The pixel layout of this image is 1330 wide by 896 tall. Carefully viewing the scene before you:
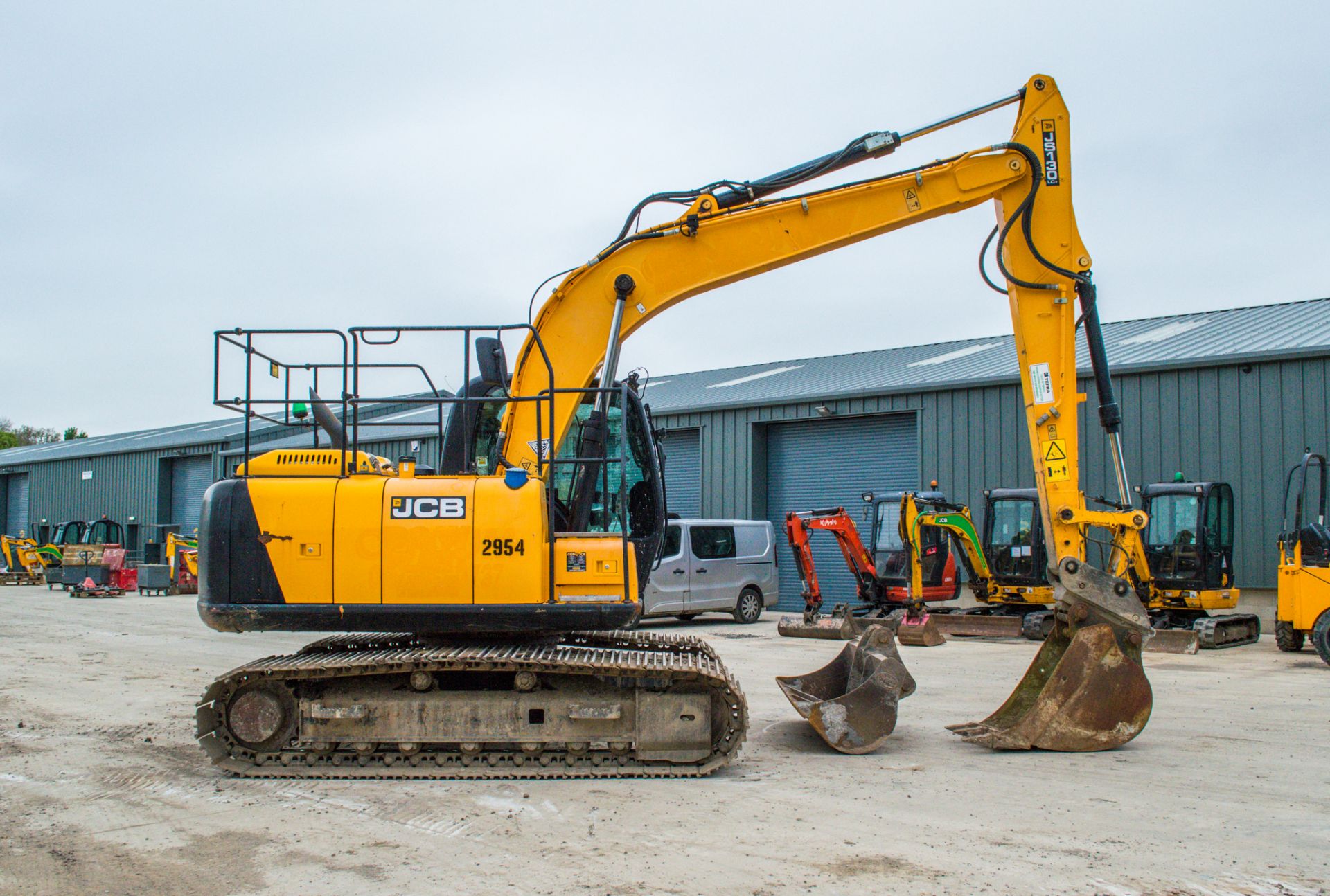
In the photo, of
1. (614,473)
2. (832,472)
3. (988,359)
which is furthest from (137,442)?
(614,473)

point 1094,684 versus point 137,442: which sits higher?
point 137,442

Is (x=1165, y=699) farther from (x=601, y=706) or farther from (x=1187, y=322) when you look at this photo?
(x=1187, y=322)

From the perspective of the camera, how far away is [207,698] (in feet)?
22.2

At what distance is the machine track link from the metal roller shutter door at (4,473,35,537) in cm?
4805

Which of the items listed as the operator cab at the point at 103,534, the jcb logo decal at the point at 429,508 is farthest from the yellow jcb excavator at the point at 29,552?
the jcb logo decal at the point at 429,508

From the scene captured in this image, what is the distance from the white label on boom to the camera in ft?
26.7

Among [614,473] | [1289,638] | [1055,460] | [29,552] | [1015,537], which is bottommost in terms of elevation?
[1289,638]

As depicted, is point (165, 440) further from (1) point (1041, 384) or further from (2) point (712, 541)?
(1) point (1041, 384)

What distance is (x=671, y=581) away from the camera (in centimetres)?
1925

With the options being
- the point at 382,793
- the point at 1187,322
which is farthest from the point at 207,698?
the point at 1187,322

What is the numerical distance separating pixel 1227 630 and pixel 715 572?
8421mm

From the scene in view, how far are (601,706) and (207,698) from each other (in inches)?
97.7

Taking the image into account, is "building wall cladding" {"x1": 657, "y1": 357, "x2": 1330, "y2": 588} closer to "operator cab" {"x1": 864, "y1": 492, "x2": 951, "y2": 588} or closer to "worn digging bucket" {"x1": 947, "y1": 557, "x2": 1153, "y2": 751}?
"operator cab" {"x1": 864, "y1": 492, "x2": 951, "y2": 588}

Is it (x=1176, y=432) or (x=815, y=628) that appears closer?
(x=815, y=628)
